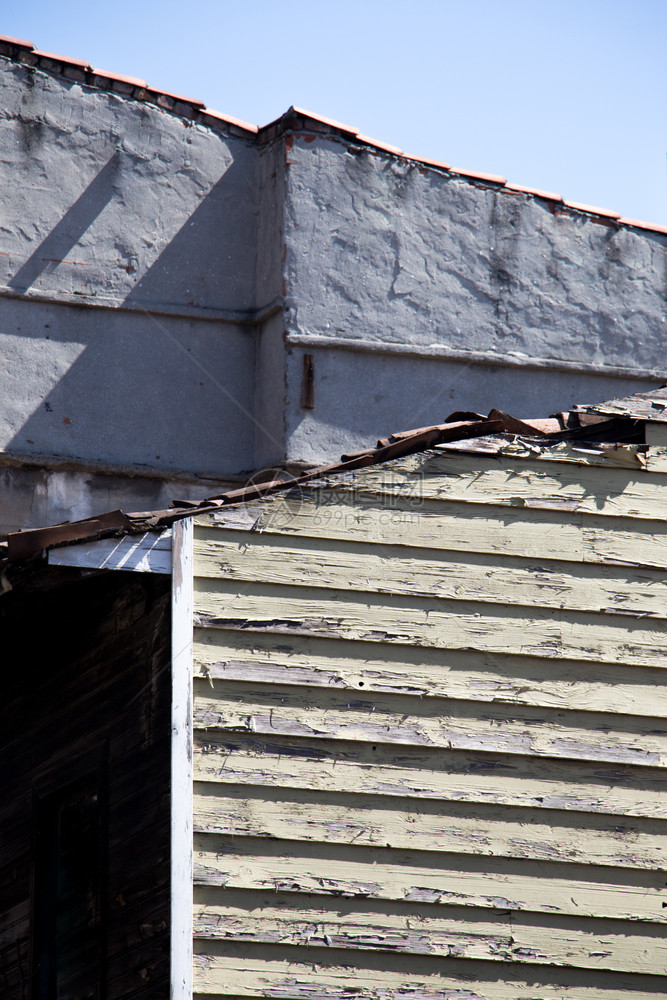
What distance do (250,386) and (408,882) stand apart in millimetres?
6229

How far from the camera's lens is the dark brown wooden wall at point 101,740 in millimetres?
4488

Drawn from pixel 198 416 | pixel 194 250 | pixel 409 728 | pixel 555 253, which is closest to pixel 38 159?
pixel 194 250

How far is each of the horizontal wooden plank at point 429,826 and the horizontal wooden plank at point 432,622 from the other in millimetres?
696

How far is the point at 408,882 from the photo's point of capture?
446cm

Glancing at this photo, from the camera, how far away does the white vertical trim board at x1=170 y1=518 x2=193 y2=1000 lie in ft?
13.5

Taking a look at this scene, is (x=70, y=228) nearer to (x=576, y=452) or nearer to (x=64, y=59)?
(x=64, y=59)

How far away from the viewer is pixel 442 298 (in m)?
9.98

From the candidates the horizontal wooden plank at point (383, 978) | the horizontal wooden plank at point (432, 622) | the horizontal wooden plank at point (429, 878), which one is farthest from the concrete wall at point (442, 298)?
the horizontal wooden plank at point (383, 978)

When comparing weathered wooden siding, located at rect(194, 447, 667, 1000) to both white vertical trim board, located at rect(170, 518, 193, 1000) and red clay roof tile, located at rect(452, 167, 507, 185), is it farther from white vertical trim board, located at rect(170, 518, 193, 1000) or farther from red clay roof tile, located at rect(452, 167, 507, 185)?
red clay roof tile, located at rect(452, 167, 507, 185)

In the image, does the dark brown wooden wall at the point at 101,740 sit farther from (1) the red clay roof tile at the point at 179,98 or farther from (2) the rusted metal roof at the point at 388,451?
(1) the red clay roof tile at the point at 179,98

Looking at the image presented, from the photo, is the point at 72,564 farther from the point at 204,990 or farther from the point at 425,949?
the point at 425,949

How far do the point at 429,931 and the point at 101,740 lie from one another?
5.88 ft

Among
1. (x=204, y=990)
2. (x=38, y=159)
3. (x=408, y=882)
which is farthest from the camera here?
(x=38, y=159)

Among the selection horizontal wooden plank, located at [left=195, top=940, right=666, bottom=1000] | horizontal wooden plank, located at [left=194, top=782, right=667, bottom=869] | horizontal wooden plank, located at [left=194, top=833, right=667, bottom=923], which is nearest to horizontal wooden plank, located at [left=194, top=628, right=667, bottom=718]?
horizontal wooden plank, located at [left=194, top=782, right=667, bottom=869]
